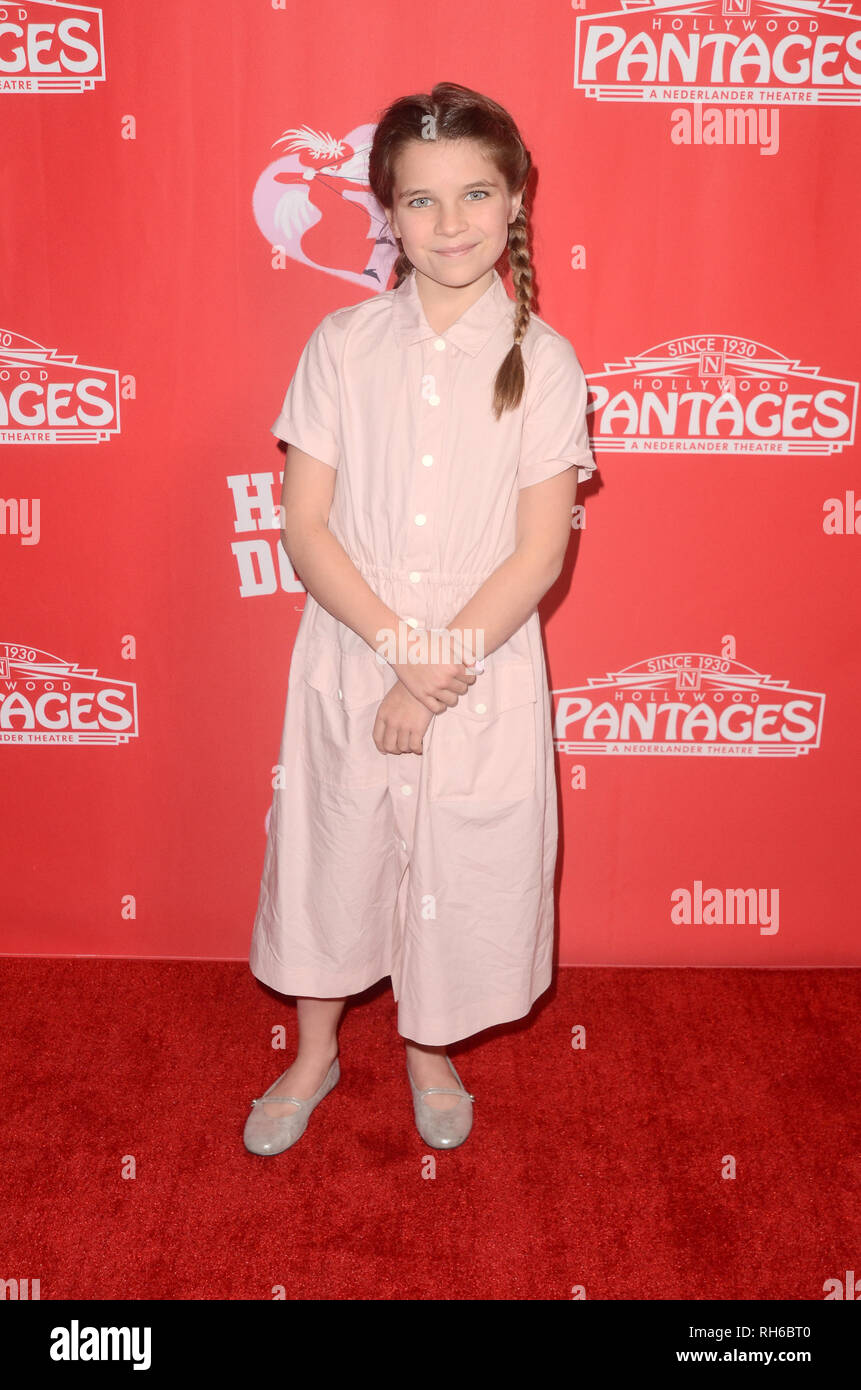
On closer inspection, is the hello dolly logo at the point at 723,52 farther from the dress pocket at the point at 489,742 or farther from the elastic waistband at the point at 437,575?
the dress pocket at the point at 489,742

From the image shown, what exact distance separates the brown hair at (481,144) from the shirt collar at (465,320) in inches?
1.6

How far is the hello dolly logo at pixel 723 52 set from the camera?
1.97 metres

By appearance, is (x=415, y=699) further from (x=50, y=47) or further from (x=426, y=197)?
(x=50, y=47)

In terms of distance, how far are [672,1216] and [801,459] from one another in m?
1.33

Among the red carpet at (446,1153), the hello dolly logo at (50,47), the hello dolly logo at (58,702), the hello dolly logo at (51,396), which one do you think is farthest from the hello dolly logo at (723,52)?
the red carpet at (446,1153)

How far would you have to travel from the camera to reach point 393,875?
6.34 feet

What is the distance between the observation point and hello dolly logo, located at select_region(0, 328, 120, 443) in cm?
215

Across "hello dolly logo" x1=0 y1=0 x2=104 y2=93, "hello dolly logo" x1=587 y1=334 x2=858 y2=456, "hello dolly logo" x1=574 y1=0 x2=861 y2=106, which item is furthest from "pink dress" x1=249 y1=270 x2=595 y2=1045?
"hello dolly logo" x1=0 y1=0 x2=104 y2=93

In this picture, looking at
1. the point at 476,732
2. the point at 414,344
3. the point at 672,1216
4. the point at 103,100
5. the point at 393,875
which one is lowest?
the point at 672,1216

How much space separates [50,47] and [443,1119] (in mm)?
1915

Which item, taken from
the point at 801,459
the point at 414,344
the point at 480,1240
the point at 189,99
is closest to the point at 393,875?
the point at 480,1240

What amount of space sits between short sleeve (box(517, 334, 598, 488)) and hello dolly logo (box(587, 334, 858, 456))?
1.34ft

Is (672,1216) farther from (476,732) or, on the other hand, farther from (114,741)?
(114,741)

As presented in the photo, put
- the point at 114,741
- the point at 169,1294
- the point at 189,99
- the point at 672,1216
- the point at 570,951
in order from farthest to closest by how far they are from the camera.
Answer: the point at 570,951 < the point at 114,741 < the point at 189,99 < the point at 672,1216 < the point at 169,1294
